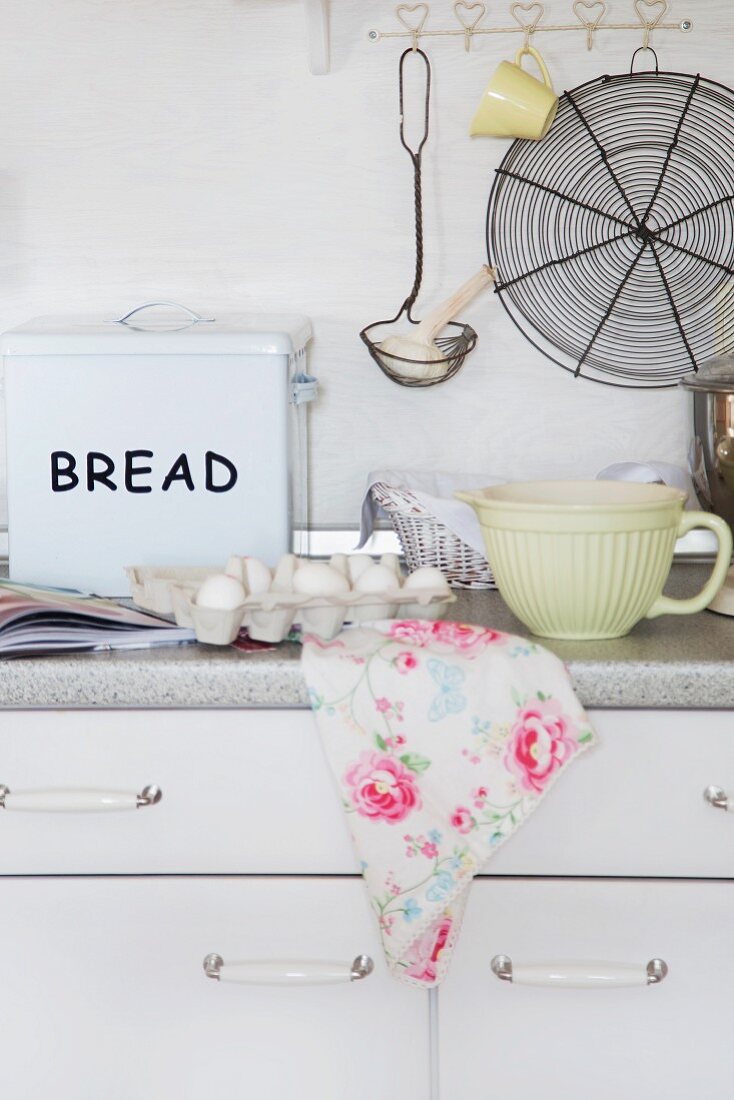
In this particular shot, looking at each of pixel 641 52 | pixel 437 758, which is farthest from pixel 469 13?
pixel 437 758

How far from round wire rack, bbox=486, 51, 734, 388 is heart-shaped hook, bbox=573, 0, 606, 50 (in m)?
0.06

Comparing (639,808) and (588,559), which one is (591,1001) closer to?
(639,808)

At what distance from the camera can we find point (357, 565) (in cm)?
122

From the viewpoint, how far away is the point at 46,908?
3.55 feet

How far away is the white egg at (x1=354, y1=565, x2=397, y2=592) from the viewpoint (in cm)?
114

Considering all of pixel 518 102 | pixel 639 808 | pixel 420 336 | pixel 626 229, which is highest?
pixel 518 102

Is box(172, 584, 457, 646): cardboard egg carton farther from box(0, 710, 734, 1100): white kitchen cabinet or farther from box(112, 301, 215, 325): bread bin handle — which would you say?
box(112, 301, 215, 325): bread bin handle

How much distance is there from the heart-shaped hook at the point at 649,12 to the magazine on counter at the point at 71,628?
981mm

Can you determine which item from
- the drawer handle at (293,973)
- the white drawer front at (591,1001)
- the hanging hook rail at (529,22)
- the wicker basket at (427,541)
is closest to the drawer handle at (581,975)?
the white drawer front at (591,1001)

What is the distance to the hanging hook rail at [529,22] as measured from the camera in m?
1.52

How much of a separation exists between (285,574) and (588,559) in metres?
0.29

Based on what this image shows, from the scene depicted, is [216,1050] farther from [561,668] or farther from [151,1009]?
[561,668]

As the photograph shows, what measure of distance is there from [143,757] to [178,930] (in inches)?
6.4

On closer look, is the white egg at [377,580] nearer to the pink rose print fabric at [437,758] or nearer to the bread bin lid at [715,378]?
the pink rose print fabric at [437,758]
